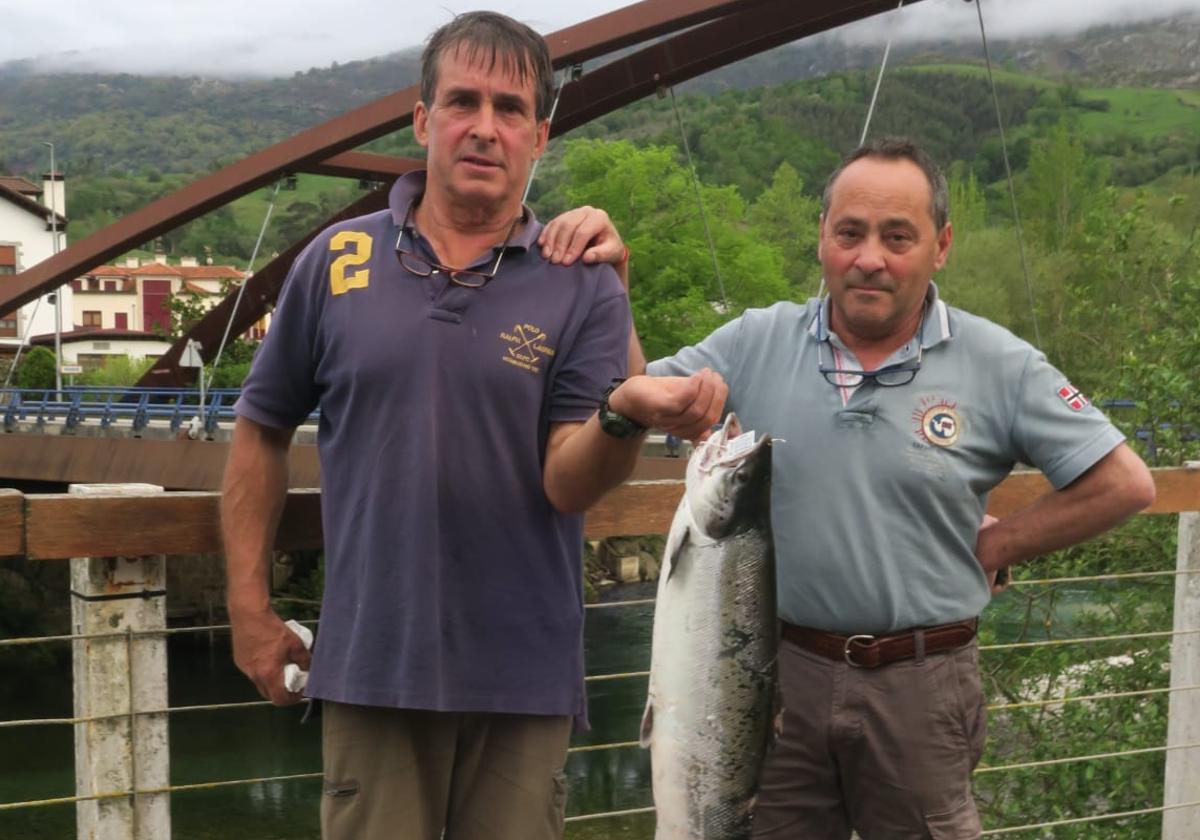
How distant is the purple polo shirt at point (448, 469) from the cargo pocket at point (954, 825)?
72 cm

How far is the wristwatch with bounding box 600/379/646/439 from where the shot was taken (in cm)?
228

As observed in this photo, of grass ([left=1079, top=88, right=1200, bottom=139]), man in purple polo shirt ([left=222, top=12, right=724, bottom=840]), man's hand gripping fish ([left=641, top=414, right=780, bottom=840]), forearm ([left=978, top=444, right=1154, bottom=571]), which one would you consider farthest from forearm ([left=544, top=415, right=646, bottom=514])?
grass ([left=1079, top=88, right=1200, bottom=139])

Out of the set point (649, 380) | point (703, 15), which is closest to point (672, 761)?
point (649, 380)

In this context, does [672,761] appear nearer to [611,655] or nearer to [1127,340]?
[1127,340]

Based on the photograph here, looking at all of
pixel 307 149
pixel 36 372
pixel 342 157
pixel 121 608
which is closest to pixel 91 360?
pixel 36 372

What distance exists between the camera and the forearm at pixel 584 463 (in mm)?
2307

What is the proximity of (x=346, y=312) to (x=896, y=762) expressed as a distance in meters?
1.28

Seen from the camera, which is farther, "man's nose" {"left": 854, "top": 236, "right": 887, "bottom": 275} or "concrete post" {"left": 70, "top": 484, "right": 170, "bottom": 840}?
"concrete post" {"left": 70, "top": 484, "right": 170, "bottom": 840}

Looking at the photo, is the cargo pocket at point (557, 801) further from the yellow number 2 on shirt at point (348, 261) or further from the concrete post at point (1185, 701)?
the concrete post at point (1185, 701)

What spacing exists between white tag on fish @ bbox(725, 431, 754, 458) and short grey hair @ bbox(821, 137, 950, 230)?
61 centimetres

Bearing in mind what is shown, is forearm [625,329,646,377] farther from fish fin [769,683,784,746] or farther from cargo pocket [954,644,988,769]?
→ cargo pocket [954,644,988,769]

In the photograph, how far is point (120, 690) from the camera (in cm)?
276

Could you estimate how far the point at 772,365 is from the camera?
2750mm

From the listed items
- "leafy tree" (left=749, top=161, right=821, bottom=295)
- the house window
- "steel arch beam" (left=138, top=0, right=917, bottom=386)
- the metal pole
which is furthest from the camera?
the house window
